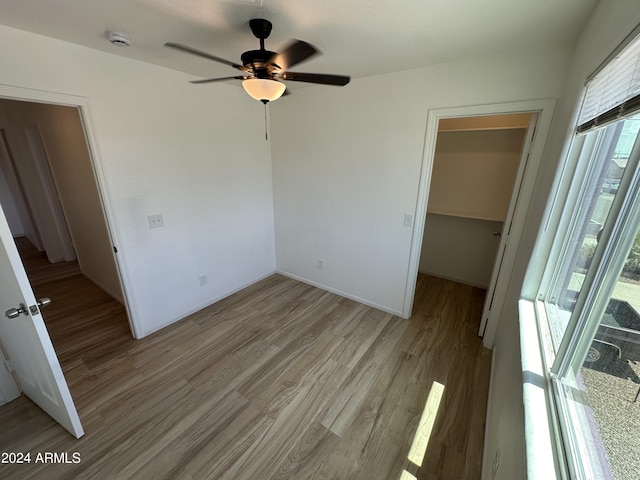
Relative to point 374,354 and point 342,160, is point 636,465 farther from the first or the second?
point 342,160

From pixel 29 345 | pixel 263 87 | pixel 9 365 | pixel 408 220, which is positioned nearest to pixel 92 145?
pixel 29 345

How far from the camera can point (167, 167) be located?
2.42 metres

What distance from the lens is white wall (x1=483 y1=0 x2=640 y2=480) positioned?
98 centimetres

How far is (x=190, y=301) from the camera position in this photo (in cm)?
287

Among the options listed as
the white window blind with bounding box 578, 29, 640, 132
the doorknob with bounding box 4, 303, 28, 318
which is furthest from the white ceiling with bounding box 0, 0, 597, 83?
the doorknob with bounding box 4, 303, 28, 318

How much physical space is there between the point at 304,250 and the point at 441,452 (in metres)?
2.48

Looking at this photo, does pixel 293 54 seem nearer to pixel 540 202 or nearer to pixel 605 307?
pixel 605 307

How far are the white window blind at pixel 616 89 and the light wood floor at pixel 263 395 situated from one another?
74.3 inches

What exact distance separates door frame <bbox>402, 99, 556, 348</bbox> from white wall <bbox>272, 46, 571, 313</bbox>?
5cm

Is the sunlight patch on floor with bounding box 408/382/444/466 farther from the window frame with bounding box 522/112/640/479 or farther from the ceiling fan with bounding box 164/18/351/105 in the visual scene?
the ceiling fan with bounding box 164/18/351/105

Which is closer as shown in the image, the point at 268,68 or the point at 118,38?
the point at 268,68

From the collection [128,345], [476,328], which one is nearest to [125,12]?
[128,345]

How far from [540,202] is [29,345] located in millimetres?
3337

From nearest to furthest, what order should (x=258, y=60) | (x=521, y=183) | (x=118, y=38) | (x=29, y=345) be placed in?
1. (x=258, y=60)
2. (x=29, y=345)
3. (x=118, y=38)
4. (x=521, y=183)
